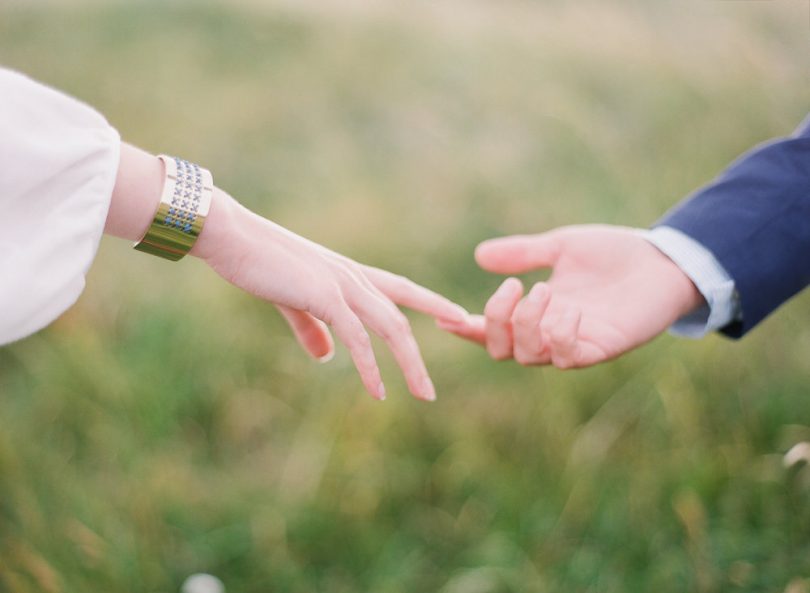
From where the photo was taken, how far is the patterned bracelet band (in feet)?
4.73

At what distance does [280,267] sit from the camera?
149cm

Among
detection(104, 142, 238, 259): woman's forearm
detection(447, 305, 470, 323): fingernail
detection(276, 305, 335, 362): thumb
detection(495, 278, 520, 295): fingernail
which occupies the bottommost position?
detection(276, 305, 335, 362): thumb

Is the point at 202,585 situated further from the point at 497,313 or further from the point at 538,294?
the point at 538,294

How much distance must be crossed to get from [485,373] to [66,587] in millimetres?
1271

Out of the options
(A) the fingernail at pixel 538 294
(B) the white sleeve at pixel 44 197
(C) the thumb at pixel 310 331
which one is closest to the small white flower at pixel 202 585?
(C) the thumb at pixel 310 331

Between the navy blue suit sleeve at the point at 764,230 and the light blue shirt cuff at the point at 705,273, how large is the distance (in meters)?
0.02

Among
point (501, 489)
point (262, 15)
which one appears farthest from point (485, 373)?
point (262, 15)

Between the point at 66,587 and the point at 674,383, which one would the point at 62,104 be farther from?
the point at 674,383

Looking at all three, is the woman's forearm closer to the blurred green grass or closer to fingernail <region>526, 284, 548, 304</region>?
fingernail <region>526, 284, 548, 304</region>

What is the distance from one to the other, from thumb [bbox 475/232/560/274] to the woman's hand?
45 centimetres

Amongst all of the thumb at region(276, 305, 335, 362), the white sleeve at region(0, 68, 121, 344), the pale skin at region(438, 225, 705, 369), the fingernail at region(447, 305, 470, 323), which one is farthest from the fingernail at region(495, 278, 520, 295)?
the white sleeve at region(0, 68, 121, 344)

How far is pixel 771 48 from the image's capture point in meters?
3.53

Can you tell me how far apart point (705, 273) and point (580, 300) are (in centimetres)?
27

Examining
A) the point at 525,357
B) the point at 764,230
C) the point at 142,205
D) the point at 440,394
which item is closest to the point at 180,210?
the point at 142,205
